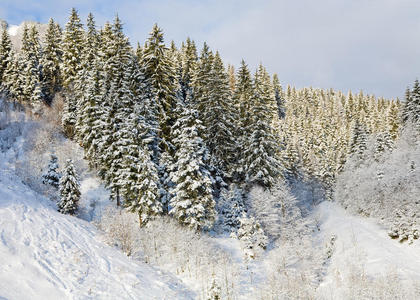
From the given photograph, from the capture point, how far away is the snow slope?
11.4 m

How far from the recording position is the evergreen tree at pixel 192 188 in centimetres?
2330

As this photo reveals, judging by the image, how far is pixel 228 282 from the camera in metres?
16.9

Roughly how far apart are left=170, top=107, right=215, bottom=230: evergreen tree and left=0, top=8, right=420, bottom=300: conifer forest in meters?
0.12

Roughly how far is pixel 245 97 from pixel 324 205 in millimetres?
26196

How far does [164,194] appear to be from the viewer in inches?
1024

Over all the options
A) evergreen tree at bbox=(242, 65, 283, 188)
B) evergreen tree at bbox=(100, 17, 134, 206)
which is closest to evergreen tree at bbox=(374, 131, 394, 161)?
evergreen tree at bbox=(242, 65, 283, 188)

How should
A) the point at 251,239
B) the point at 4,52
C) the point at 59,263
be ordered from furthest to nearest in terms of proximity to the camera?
the point at 4,52, the point at 251,239, the point at 59,263

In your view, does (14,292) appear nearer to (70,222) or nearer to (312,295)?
(70,222)

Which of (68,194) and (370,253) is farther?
(370,253)

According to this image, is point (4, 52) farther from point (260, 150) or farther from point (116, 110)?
point (260, 150)

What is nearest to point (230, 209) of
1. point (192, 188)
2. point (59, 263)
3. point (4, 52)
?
point (192, 188)

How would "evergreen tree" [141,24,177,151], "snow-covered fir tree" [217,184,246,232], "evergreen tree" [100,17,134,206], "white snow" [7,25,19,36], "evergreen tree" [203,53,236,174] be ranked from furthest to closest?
1. "white snow" [7,25,19,36]
2. "evergreen tree" [203,53,236,174]
3. "evergreen tree" [141,24,177,151]
4. "evergreen tree" [100,17,134,206]
5. "snow-covered fir tree" [217,184,246,232]

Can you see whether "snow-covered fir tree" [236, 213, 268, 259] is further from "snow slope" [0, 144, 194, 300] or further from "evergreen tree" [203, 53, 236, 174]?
"evergreen tree" [203, 53, 236, 174]

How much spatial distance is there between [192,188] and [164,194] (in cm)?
365
